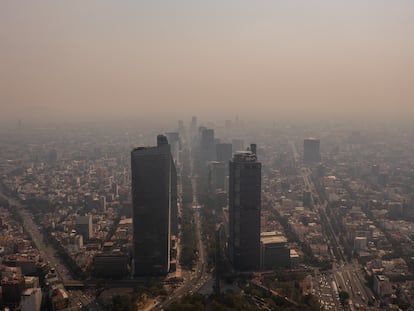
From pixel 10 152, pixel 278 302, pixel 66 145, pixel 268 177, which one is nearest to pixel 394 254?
pixel 278 302

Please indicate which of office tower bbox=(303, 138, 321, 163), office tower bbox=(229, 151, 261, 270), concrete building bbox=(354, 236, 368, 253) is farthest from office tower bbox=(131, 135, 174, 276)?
office tower bbox=(303, 138, 321, 163)

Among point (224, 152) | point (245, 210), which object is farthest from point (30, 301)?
A: point (224, 152)

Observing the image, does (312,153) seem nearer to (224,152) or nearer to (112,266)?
(224,152)

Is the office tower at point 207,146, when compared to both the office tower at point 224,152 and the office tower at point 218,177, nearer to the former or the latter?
the office tower at point 224,152

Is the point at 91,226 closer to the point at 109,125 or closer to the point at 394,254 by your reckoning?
the point at 394,254

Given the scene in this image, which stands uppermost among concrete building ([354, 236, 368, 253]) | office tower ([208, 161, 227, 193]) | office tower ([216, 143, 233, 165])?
office tower ([216, 143, 233, 165])

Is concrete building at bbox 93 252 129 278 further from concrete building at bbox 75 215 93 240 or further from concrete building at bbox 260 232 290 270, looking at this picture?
concrete building at bbox 260 232 290 270
